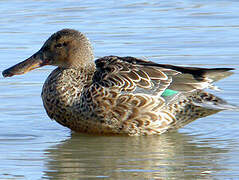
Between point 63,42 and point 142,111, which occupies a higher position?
point 63,42

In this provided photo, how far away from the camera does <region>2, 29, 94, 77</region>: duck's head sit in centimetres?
891

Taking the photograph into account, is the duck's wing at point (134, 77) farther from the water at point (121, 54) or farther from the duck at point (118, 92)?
the water at point (121, 54)

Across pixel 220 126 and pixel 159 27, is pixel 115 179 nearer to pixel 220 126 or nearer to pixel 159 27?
pixel 220 126

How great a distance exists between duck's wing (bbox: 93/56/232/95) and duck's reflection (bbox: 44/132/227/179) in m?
0.57

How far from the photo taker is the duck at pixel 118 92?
8.50m

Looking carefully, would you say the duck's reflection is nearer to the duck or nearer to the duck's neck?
the duck

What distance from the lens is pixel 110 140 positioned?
28.0 feet

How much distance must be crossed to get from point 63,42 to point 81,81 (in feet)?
1.91

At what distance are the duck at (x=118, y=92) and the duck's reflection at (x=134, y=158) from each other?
203 mm

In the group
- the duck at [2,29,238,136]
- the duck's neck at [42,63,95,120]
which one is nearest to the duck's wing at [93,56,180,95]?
the duck at [2,29,238,136]

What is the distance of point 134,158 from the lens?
771cm

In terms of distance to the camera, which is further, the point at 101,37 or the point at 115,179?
the point at 101,37

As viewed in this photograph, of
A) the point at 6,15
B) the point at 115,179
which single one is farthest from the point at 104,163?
the point at 6,15

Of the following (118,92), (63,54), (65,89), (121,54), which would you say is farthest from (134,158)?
(121,54)
